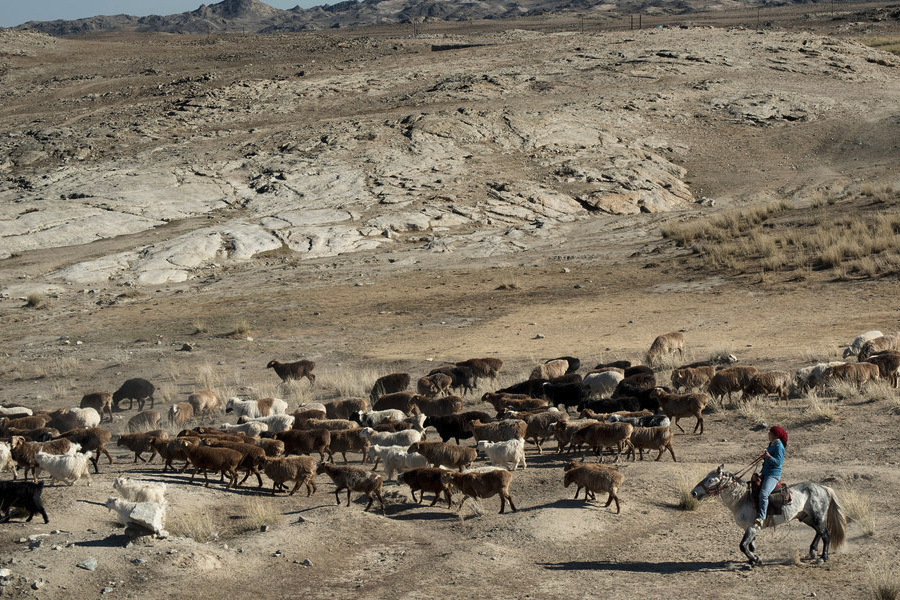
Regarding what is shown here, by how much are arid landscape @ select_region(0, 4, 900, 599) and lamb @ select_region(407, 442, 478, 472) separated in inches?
31.6

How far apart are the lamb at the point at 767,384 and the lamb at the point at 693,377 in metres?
0.85

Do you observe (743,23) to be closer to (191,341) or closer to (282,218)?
(282,218)

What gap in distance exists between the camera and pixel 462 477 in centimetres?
1160

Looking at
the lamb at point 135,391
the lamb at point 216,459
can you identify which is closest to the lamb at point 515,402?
the lamb at point 216,459

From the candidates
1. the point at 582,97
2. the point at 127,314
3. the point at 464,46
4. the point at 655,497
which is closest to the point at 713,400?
the point at 655,497

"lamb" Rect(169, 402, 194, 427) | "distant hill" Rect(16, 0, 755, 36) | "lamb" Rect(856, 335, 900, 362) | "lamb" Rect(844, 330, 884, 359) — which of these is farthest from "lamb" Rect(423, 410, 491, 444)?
"distant hill" Rect(16, 0, 755, 36)

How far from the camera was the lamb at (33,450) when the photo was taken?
43.0 feet

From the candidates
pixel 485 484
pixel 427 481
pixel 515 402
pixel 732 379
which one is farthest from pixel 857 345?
pixel 427 481

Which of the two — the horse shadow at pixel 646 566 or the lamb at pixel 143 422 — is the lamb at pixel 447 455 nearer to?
the horse shadow at pixel 646 566

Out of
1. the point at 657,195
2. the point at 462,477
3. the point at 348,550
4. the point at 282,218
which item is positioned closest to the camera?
the point at 348,550

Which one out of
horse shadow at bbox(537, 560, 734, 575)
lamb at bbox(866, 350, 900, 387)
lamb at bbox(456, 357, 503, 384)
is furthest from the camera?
lamb at bbox(456, 357, 503, 384)

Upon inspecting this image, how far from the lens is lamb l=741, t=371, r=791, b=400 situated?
16031mm

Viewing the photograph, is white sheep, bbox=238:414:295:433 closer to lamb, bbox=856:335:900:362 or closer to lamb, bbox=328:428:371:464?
lamb, bbox=328:428:371:464

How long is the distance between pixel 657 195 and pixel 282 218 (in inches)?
665
